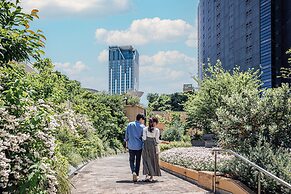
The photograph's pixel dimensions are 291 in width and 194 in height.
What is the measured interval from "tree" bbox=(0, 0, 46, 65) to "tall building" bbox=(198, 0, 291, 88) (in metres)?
38.2

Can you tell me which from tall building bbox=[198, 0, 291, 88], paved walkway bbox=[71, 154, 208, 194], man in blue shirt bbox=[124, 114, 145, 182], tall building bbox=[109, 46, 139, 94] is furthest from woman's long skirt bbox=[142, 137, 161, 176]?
tall building bbox=[109, 46, 139, 94]

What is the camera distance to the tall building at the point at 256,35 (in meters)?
43.4

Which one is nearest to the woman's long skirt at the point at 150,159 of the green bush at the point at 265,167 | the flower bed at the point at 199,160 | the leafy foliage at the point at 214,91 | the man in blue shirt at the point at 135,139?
the man in blue shirt at the point at 135,139

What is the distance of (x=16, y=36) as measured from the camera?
5273 millimetres

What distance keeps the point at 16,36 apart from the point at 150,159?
18.7 feet

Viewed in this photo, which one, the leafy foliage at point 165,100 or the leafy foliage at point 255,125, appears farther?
the leafy foliage at point 165,100

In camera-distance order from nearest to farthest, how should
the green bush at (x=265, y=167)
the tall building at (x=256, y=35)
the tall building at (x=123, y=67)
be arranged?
the green bush at (x=265, y=167) → the tall building at (x=256, y=35) → the tall building at (x=123, y=67)

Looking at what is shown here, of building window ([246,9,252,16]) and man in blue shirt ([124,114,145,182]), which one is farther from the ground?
building window ([246,9,252,16])

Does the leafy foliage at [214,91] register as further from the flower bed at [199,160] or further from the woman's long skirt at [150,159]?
the woman's long skirt at [150,159]

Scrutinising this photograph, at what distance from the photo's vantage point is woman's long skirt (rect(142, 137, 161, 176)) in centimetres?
1009

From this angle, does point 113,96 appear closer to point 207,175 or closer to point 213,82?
point 213,82

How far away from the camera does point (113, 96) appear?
3347 centimetres

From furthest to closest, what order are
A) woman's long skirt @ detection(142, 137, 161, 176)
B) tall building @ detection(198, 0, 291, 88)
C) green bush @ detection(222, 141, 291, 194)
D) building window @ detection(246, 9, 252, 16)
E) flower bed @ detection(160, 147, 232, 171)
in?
building window @ detection(246, 9, 252, 16) < tall building @ detection(198, 0, 291, 88) < woman's long skirt @ detection(142, 137, 161, 176) < flower bed @ detection(160, 147, 232, 171) < green bush @ detection(222, 141, 291, 194)

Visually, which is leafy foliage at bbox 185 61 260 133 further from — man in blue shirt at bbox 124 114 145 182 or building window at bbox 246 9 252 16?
building window at bbox 246 9 252 16
